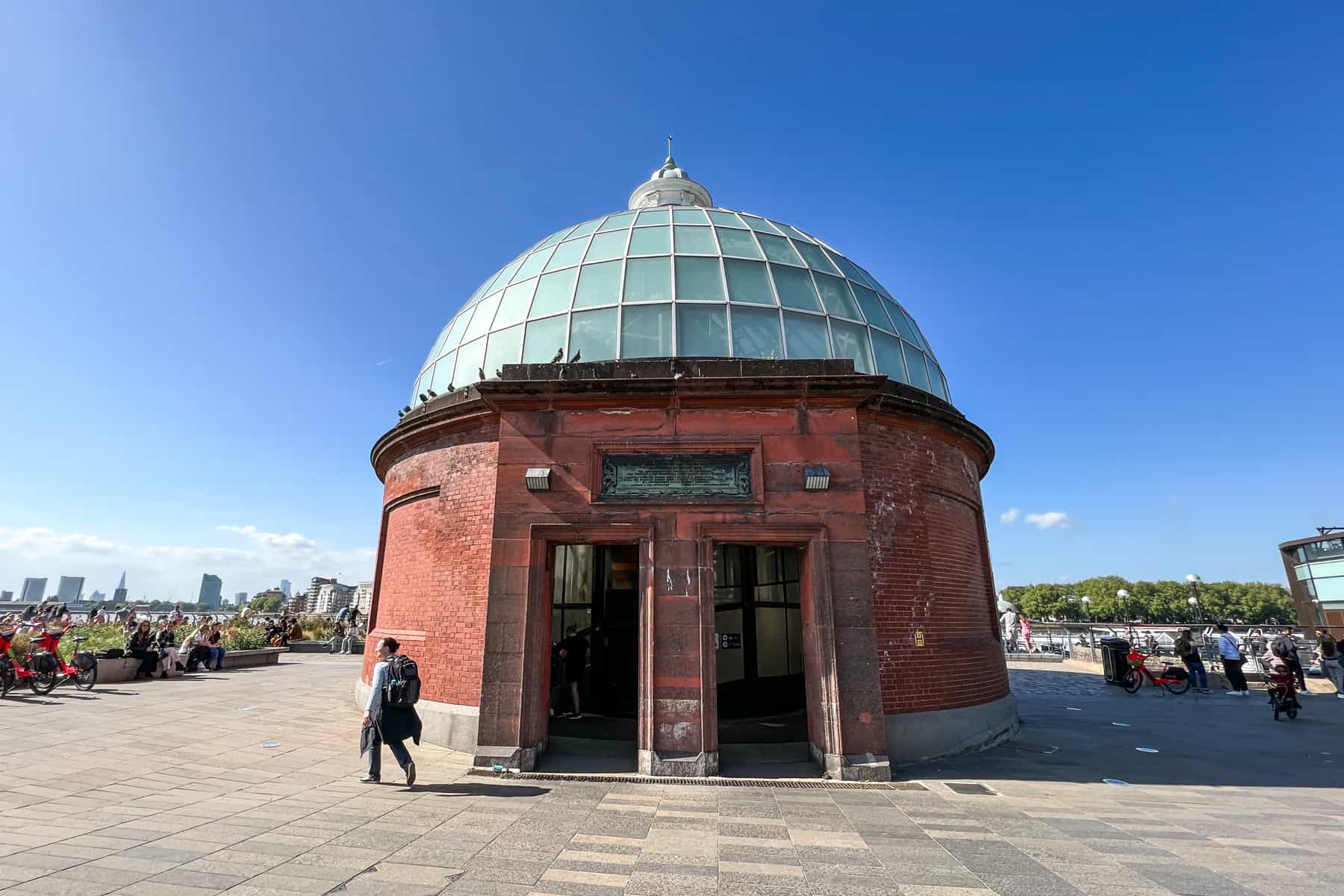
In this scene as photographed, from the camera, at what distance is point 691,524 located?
27.6ft

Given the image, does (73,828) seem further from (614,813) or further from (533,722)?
(614,813)

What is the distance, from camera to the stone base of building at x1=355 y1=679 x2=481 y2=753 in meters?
9.00

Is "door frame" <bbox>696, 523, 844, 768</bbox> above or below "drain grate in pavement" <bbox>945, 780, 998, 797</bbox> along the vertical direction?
above

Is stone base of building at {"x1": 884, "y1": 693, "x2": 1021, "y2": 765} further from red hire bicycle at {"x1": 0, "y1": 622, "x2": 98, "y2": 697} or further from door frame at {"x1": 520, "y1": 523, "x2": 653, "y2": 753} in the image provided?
red hire bicycle at {"x1": 0, "y1": 622, "x2": 98, "y2": 697}

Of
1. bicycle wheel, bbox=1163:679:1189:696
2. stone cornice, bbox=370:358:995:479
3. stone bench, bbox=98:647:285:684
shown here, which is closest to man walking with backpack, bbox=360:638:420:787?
stone cornice, bbox=370:358:995:479

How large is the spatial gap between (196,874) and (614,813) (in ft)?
11.9

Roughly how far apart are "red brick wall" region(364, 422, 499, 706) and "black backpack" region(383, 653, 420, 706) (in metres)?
1.80

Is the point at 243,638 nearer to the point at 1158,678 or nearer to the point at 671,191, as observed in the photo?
the point at 671,191

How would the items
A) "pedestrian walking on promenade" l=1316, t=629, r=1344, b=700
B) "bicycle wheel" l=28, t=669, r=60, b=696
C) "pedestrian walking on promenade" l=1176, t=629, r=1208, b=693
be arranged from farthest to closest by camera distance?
Result: "pedestrian walking on promenade" l=1176, t=629, r=1208, b=693 < "pedestrian walking on promenade" l=1316, t=629, r=1344, b=700 < "bicycle wheel" l=28, t=669, r=60, b=696

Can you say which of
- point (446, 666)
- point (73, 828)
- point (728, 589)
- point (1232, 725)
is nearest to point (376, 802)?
point (73, 828)

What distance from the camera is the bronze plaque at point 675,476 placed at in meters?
8.56

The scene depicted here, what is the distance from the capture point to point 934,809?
655 cm

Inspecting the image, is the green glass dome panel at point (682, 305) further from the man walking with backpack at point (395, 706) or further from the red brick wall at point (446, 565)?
the man walking with backpack at point (395, 706)

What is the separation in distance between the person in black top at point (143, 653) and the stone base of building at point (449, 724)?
11.1m
